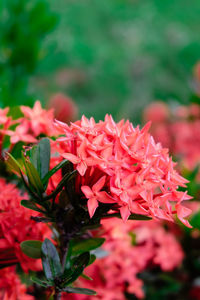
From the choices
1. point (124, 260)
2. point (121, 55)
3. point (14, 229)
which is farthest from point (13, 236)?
point (121, 55)

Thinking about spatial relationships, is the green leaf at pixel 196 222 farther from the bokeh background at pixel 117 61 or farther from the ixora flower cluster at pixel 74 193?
the bokeh background at pixel 117 61

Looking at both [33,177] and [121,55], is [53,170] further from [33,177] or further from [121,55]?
[121,55]

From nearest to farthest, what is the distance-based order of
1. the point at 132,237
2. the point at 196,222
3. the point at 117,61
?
the point at 196,222 → the point at 132,237 → the point at 117,61

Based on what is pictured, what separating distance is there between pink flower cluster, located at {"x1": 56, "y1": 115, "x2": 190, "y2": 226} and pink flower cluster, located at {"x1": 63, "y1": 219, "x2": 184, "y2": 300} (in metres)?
0.22

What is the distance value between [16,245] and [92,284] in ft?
1.00

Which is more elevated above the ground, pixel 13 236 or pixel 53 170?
pixel 53 170

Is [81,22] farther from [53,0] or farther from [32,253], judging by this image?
[32,253]

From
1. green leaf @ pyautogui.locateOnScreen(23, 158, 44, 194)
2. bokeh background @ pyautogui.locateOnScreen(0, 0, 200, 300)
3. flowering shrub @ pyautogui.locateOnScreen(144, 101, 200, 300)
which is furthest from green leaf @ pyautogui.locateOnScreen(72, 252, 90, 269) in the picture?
bokeh background @ pyautogui.locateOnScreen(0, 0, 200, 300)

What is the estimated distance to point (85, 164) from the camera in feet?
1.31

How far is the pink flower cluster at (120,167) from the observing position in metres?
0.40

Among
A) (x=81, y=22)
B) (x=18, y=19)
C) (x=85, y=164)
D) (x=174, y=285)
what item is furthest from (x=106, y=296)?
(x=81, y=22)

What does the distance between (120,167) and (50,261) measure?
165mm

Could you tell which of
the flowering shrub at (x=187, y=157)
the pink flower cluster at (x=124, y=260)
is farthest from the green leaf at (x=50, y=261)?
the flowering shrub at (x=187, y=157)

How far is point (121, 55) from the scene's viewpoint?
122 inches
